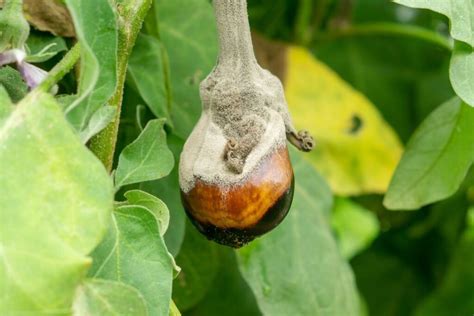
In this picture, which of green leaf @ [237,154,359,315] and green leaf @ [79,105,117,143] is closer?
green leaf @ [79,105,117,143]

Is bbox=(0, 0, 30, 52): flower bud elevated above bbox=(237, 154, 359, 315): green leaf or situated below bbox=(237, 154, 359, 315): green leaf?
above

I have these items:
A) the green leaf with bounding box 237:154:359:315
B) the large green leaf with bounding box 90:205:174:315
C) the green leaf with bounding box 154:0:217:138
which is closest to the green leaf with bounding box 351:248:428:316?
the green leaf with bounding box 237:154:359:315

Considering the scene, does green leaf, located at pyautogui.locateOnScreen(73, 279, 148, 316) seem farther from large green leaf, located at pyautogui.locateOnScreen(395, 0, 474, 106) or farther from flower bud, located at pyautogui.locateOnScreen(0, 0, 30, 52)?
large green leaf, located at pyautogui.locateOnScreen(395, 0, 474, 106)

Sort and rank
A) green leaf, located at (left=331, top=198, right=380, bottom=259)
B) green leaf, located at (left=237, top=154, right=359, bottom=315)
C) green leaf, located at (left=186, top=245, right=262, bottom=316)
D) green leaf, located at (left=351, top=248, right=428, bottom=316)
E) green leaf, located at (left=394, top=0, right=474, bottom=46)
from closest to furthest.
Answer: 1. green leaf, located at (left=394, top=0, right=474, bottom=46)
2. green leaf, located at (left=237, top=154, right=359, bottom=315)
3. green leaf, located at (left=186, top=245, right=262, bottom=316)
4. green leaf, located at (left=351, top=248, right=428, bottom=316)
5. green leaf, located at (left=331, top=198, right=380, bottom=259)

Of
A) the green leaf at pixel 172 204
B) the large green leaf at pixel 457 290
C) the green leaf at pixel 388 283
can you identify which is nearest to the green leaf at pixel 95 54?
the green leaf at pixel 172 204

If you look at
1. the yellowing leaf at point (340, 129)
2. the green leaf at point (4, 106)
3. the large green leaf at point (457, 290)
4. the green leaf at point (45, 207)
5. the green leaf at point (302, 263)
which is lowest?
the large green leaf at point (457, 290)

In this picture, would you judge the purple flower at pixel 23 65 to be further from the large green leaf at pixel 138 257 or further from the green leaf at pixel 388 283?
the green leaf at pixel 388 283
